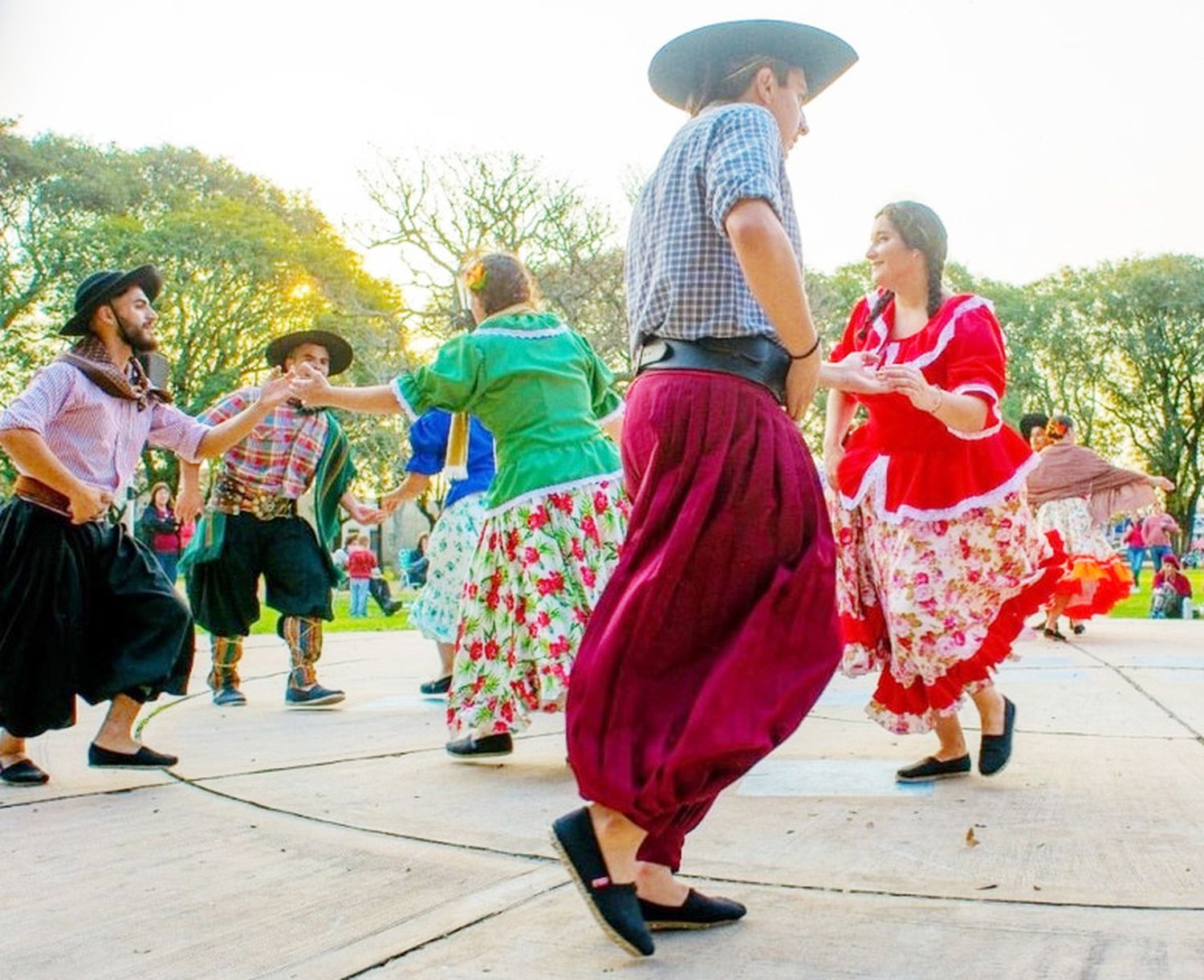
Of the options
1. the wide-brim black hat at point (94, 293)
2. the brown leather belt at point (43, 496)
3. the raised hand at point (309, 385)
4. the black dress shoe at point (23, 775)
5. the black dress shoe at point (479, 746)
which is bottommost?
the black dress shoe at point (23, 775)

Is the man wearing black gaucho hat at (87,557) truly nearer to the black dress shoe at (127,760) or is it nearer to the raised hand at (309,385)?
the black dress shoe at (127,760)

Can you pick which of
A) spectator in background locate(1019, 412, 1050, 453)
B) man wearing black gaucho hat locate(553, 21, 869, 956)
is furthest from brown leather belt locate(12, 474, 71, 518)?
spectator in background locate(1019, 412, 1050, 453)

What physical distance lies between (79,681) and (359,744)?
1161 millimetres

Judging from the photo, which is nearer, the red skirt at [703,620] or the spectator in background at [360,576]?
the red skirt at [703,620]

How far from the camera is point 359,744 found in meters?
5.26

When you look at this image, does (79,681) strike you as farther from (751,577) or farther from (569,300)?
(569,300)

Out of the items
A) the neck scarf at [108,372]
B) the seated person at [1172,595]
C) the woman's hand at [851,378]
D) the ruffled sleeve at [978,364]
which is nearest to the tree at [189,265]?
the seated person at [1172,595]

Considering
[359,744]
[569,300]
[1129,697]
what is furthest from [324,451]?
[569,300]

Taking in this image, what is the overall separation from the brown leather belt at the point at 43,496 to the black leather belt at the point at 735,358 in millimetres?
2599

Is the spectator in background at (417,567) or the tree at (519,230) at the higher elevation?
the tree at (519,230)

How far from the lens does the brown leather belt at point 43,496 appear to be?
14.7 feet

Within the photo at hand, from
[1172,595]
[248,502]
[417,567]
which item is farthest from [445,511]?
[417,567]

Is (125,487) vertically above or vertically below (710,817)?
above

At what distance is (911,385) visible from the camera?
11.6 feet
